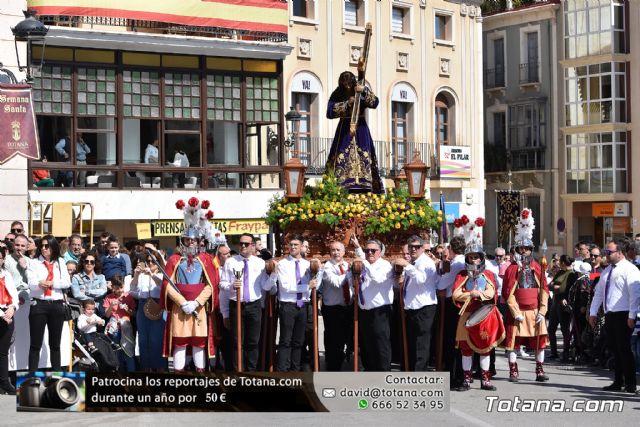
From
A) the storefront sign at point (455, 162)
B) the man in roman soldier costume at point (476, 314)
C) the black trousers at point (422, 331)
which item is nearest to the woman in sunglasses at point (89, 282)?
the black trousers at point (422, 331)

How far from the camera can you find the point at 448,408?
42.2 ft

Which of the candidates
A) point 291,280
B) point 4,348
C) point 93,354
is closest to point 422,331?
point 291,280

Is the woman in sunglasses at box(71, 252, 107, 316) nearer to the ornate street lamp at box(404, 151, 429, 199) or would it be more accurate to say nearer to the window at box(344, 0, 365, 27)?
the ornate street lamp at box(404, 151, 429, 199)

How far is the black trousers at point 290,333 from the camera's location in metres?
14.8

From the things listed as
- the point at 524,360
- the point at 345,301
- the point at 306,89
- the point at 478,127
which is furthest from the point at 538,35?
the point at 345,301

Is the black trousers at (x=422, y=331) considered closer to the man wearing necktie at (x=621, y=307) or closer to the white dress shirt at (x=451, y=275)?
the white dress shirt at (x=451, y=275)

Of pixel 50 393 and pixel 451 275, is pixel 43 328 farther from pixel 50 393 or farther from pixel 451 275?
pixel 451 275

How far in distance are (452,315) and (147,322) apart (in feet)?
12.2

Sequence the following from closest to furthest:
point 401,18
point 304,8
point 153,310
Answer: point 153,310 → point 304,8 → point 401,18

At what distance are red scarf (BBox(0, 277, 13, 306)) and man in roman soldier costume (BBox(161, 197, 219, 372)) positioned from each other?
1702 mm

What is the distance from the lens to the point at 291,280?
48.4 feet

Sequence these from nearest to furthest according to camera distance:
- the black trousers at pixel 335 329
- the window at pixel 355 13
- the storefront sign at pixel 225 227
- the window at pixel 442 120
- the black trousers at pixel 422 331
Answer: the black trousers at pixel 422 331
the black trousers at pixel 335 329
the storefront sign at pixel 225 227
the window at pixel 355 13
the window at pixel 442 120

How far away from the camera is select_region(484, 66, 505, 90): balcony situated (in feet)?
164

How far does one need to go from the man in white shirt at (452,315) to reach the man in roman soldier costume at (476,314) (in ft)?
1.05
